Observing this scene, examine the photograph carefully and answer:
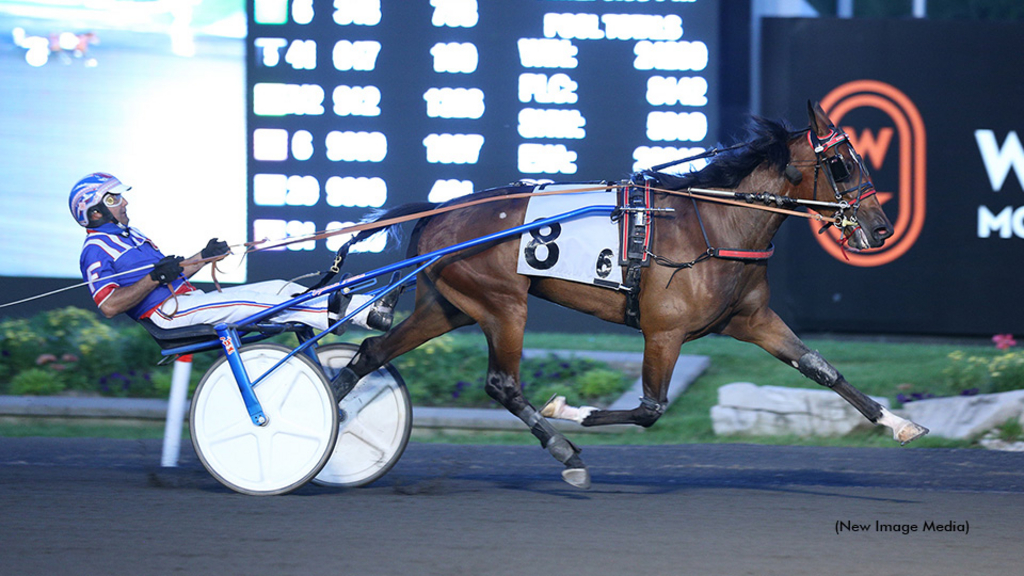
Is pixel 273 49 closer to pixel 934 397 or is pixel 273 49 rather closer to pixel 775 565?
pixel 934 397

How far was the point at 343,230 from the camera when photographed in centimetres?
562

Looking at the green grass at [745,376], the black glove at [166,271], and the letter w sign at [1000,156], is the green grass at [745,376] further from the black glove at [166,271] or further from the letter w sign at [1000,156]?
the black glove at [166,271]

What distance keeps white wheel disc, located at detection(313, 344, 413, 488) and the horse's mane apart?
1720 millimetres

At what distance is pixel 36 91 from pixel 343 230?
5.85 metres

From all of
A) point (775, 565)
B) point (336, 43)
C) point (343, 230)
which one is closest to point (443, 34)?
point (336, 43)

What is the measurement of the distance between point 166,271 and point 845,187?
10.4 feet

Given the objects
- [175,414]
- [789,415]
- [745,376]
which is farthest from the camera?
[745,376]

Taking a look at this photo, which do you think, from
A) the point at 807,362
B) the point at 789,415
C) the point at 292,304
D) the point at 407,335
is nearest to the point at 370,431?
the point at 407,335

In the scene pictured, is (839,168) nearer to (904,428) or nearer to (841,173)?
(841,173)

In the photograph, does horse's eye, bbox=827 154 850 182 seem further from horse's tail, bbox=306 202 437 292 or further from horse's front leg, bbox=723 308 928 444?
horse's tail, bbox=306 202 437 292

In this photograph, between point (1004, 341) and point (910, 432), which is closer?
point (910, 432)

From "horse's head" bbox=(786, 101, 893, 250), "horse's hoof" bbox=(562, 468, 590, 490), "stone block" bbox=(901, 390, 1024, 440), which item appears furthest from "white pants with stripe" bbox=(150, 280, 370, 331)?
"stone block" bbox=(901, 390, 1024, 440)

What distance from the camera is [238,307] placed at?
5379 mm

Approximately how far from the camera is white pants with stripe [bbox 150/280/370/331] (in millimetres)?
5359
